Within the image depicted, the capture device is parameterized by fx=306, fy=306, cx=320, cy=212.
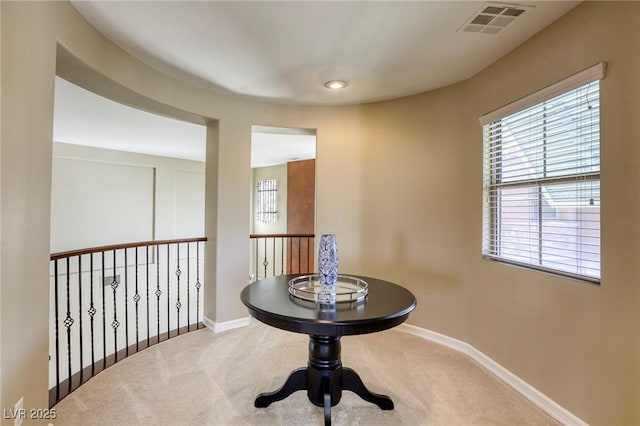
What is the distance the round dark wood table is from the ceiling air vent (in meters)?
1.64

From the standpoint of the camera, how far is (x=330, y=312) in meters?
1.48

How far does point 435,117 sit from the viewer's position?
109 inches

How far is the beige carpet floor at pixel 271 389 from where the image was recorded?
1743 millimetres

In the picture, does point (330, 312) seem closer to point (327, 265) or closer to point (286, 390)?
point (327, 265)

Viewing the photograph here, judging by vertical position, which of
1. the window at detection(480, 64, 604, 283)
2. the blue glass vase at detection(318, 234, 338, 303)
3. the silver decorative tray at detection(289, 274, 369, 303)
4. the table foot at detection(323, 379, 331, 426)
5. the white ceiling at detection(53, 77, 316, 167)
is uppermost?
the white ceiling at detection(53, 77, 316, 167)

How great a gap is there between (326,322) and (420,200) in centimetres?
185

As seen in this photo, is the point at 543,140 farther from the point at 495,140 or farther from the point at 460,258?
the point at 460,258

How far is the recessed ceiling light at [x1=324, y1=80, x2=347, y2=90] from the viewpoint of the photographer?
2625 mm

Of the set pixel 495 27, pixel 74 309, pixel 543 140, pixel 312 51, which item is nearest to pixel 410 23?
pixel 495 27

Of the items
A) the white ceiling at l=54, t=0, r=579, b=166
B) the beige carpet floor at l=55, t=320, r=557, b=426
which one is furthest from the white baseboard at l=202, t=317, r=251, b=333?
the white ceiling at l=54, t=0, r=579, b=166

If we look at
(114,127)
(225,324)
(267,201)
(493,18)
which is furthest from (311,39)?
(267,201)

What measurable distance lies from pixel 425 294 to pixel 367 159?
1.44 meters

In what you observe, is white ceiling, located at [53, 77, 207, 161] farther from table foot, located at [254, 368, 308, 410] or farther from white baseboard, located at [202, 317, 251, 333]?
table foot, located at [254, 368, 308, 410]

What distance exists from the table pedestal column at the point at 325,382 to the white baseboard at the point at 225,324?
1.28 m
